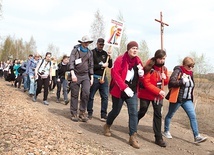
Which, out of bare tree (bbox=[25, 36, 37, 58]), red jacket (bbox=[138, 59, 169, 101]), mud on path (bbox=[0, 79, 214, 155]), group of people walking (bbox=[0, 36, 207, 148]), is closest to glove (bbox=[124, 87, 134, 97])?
group of people walking (bbox=[0, 36, 207, 148])

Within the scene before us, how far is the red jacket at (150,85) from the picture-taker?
612cm

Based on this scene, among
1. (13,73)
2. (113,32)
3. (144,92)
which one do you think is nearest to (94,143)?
(144,92)

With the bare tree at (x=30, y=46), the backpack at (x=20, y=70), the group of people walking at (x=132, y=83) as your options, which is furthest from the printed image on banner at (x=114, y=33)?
the bare tree at (x=30, y=46)

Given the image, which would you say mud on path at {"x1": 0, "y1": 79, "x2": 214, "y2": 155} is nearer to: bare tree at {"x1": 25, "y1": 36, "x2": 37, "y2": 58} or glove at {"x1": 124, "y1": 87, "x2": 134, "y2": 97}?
glove at {"x1": 124, "y1": 87, "x2": 134, "y2": 97}

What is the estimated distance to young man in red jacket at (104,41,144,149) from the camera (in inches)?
225

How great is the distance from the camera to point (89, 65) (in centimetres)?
750

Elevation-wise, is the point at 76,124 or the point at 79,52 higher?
the point at 79,52

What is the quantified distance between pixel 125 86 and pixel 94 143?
1.27 m

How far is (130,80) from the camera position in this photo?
5.87 metres

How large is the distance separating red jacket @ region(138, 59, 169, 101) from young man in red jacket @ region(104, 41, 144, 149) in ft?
0.85

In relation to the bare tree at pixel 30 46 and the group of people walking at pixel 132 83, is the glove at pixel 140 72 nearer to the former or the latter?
the group of people walking at pixel 132 83

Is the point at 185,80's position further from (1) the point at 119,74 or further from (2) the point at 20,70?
(2) the point at 20,70

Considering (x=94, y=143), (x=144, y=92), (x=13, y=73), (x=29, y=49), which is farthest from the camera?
(x=29, y=49)

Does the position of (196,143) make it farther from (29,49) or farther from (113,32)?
(29,49)
